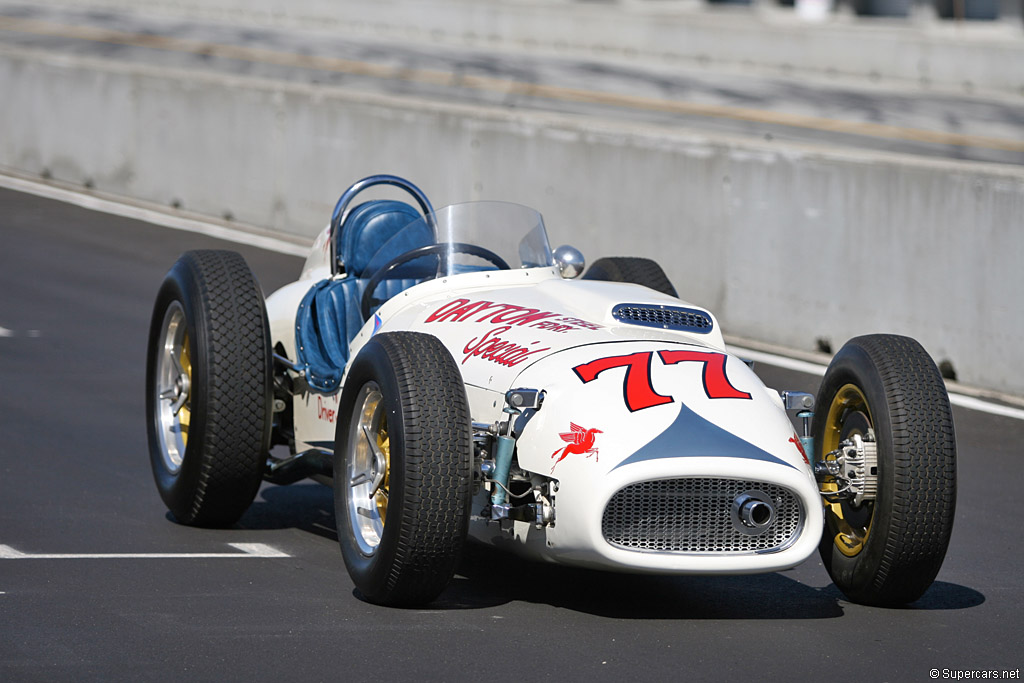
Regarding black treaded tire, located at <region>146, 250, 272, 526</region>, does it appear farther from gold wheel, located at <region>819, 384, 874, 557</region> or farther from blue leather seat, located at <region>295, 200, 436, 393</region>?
gold wheel, located at <region>819, 384, 874, 557</region>

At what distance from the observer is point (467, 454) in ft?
20.1

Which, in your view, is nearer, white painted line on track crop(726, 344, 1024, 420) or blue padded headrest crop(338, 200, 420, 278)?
blue padded headrest crop(338, 200, 420, 278)

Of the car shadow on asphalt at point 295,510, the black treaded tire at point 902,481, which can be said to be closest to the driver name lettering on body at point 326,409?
the car shadow on asphalt at point 295,510

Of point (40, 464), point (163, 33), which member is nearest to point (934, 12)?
point (163, 33)

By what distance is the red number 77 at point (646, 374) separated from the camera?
244 inches

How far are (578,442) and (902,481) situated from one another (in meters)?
1.21

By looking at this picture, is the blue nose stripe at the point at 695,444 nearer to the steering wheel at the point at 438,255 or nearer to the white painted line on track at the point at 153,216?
the steering wheel at the point at 438,255

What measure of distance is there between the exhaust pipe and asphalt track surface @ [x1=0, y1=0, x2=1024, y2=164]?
57.4ft

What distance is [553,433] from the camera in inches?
244

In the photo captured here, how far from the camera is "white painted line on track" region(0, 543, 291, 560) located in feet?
23.3

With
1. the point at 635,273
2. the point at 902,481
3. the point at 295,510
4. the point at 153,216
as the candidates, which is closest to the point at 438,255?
the point at 635,273

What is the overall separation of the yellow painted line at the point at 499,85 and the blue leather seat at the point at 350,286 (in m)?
16.9

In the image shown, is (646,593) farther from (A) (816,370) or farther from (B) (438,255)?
(A) (816,370)

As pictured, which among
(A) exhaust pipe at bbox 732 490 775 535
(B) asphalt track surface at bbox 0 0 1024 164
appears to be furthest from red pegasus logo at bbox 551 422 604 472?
(B) asphalt track surface at bbox 0 0 1024 164
